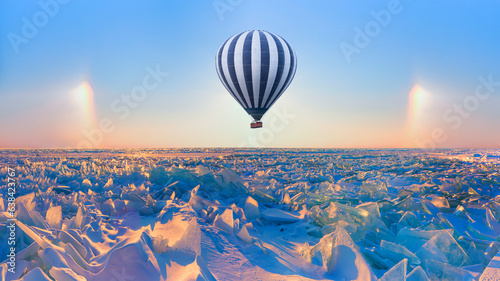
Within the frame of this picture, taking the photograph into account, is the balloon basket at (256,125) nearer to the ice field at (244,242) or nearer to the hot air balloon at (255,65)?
the hot air balloon at (255,65)

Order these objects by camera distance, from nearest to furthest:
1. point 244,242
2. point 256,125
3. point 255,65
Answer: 1. point 244,242
2. point 255,65
3. point 256,125

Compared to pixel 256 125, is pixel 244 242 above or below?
below

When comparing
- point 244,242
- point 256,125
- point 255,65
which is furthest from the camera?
point 256,125

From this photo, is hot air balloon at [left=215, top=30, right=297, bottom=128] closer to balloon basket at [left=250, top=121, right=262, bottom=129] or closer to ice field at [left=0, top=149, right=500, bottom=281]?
balloon basket at [left=250, top=121, right=262, bottom=129]

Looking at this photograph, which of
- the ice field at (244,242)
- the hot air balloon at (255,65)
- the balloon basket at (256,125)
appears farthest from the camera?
the balloon basket at (256,125)

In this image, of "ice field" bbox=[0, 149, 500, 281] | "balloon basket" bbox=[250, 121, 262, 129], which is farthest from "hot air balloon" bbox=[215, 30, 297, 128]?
"ice field" bbox=[0, 149, 500, 281]

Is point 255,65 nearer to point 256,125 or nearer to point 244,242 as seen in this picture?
point 256,125

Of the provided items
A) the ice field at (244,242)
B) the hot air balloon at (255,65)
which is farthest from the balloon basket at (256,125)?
the ice field at (244,242)

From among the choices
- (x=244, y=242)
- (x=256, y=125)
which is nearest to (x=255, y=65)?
(x=256, y=125)

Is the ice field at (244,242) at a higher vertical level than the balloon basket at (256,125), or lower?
lower
